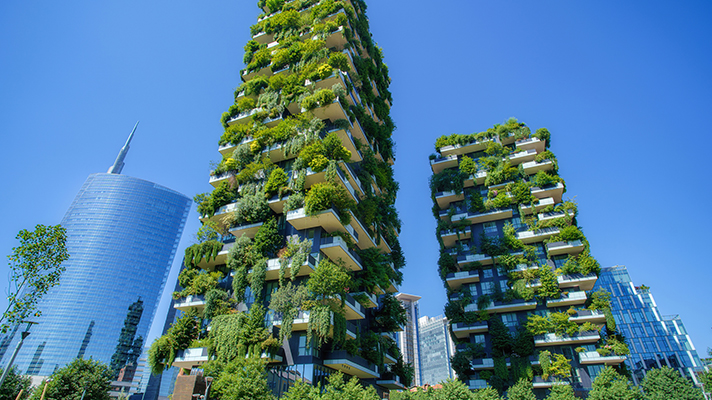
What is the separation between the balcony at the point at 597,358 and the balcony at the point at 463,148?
95.7ft

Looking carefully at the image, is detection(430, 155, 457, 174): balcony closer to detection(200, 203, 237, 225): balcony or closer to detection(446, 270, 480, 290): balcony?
detection(446, 270, 480, 290): balcony

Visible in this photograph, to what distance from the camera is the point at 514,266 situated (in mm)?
44000

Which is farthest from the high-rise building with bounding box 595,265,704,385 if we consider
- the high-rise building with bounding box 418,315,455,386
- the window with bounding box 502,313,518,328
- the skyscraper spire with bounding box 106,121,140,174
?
the skyscraper spire with bounding box 106,121,140,174

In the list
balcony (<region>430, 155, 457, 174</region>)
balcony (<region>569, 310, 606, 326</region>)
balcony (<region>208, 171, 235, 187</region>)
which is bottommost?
balcony (<region>569, 310, 606, 326</region>)

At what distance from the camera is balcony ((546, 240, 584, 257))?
43.7 m

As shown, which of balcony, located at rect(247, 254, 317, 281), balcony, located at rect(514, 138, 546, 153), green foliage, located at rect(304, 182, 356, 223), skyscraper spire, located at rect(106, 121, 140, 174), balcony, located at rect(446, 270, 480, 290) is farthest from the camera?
skyscraper spire, located at rect(106, 121, 140, 174)

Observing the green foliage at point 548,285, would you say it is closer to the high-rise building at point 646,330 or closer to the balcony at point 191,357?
the balcony at point 191,357

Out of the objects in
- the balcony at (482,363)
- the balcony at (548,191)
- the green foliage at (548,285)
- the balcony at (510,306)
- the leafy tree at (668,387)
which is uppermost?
the balcony at (548,191)

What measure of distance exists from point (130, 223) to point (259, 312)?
140m

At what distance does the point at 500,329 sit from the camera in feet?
134

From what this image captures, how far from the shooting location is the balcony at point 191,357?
1126 inches

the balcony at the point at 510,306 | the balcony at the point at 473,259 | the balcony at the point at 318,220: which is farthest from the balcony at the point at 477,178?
the balcony at the point at 318,220

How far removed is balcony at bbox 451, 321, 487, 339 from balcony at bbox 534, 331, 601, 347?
18.2ft

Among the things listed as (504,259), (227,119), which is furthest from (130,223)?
(504,259)
